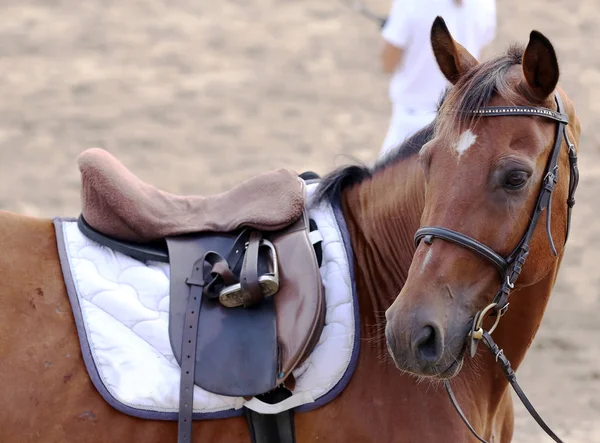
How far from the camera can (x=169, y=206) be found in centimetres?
235

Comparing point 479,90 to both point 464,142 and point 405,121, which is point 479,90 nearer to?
point 464,142

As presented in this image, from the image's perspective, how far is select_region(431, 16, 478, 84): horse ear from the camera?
206 centimetres

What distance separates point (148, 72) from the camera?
27.5ft

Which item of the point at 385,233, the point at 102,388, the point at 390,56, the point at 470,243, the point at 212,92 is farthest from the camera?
the point at 212,92

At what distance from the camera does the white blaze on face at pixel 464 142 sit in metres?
1.90

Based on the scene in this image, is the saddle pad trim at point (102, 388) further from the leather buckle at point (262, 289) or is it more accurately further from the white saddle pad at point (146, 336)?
the leather buckle at point (262, 289)

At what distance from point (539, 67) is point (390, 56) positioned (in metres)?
2.32

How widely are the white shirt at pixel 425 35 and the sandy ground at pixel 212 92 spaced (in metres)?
2.09

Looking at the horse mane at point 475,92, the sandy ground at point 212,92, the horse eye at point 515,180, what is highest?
the horse mane at point 475,92

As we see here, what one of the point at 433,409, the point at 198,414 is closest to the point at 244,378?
the point at 198,414

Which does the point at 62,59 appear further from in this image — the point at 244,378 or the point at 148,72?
the point at 244,378

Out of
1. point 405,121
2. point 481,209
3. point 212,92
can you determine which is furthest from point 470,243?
point 212,92

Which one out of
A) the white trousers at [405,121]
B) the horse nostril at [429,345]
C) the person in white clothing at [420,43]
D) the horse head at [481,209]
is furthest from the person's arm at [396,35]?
the horse nostril at [429,345]

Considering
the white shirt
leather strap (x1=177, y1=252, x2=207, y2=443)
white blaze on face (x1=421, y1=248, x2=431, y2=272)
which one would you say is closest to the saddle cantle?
leather strap (x1=177, y1=252, x2=207, y2=443)
